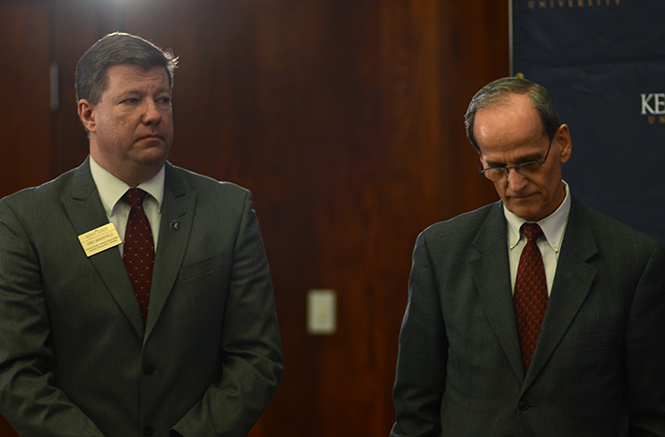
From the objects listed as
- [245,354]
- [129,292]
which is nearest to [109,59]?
[129,292]

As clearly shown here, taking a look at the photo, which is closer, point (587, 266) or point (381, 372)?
point (587, 266)

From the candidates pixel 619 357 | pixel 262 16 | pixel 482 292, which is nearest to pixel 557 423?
pixel 619 357

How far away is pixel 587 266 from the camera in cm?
154

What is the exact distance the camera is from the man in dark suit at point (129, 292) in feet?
5.26

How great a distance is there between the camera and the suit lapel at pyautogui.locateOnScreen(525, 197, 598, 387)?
1479 mm

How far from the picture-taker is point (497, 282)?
1.57m

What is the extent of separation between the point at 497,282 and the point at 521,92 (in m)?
0.49

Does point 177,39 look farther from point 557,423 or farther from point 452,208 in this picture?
point 557,423

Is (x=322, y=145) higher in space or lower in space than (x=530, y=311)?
higher

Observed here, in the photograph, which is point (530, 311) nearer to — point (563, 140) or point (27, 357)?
point (563, 140)

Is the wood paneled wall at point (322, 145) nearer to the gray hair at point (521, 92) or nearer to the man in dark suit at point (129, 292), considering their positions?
the man in dark suit at point (129, 292)

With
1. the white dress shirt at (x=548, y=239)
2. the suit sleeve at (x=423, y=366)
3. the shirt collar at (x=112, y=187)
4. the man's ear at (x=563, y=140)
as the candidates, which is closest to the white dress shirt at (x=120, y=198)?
the shirt collar at (x=112, y=187)

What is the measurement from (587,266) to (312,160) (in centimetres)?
133

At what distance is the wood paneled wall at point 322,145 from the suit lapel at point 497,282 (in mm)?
894
